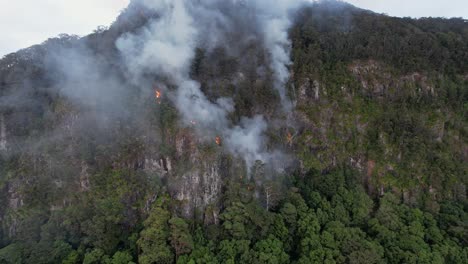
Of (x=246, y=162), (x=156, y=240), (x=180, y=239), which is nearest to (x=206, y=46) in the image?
(x=246, y=162)

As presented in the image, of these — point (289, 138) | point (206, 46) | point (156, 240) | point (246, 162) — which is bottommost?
point (156, 240)

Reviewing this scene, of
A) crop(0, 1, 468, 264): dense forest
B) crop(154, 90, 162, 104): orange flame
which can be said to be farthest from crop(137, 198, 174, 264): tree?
crop(154, 90, 162, 104): orange flame

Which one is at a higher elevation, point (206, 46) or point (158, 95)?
point (206, 46)

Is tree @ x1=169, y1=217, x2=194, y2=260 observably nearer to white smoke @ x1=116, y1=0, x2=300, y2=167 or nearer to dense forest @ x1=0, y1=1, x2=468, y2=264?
dense forest @ x1=0, y1=1, x2=468, y2=264

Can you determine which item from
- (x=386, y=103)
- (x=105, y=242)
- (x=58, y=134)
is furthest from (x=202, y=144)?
(x=386, y=103)

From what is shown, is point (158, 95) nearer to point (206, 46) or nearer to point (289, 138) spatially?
point (206, 46)

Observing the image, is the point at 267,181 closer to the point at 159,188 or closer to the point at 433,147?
the point at 159,188
